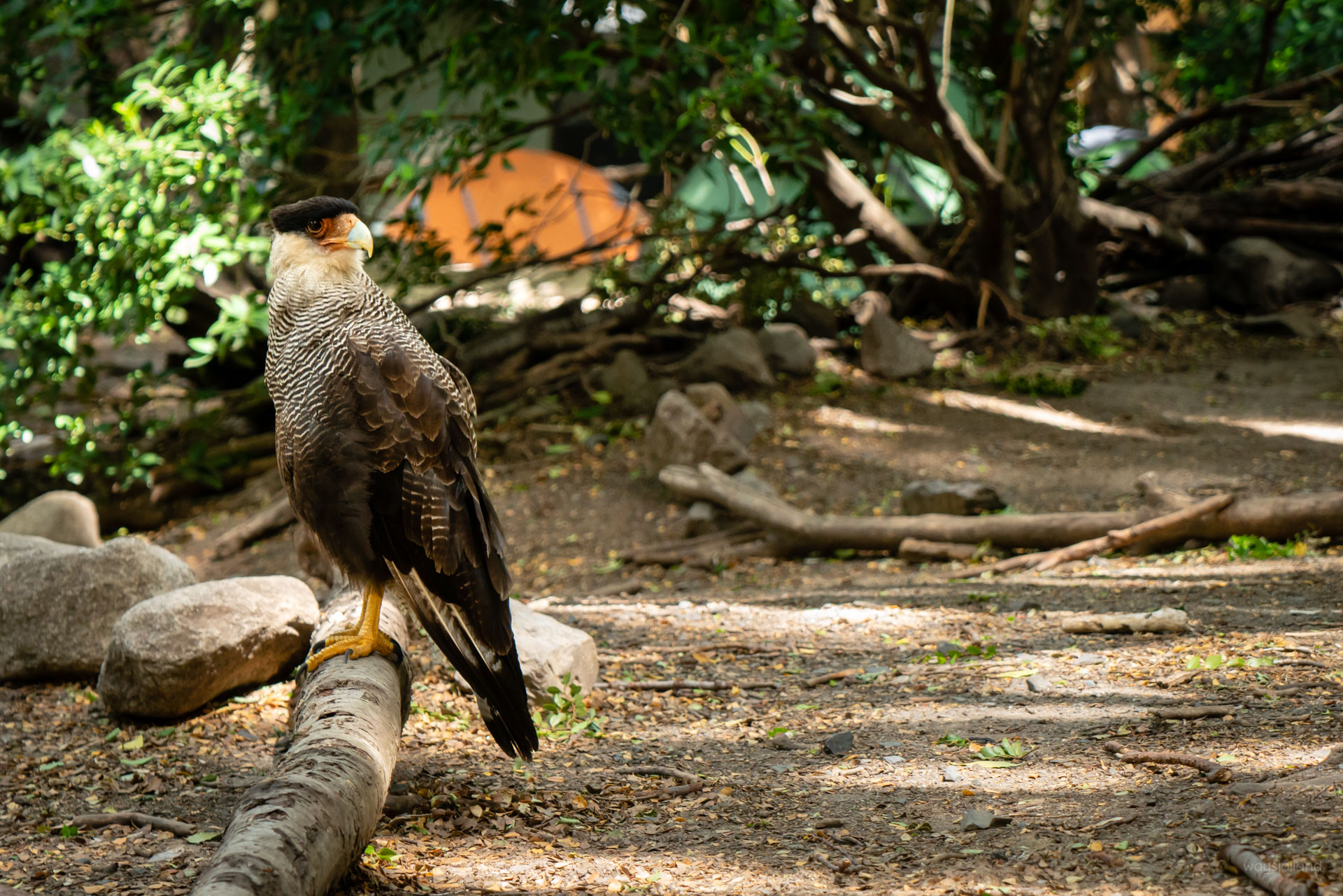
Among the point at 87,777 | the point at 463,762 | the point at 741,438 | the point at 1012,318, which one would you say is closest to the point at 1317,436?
the point at 1012,318

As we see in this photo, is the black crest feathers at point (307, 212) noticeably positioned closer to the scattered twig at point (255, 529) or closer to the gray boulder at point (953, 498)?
the gray boulder at point (953, 498)

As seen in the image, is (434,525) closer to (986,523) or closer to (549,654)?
(549,654)

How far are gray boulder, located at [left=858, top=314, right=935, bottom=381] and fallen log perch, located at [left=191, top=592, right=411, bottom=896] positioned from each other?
232 inches

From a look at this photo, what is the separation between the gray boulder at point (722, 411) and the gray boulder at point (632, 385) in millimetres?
689

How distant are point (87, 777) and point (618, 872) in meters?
1.73

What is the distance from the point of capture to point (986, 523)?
199 inches

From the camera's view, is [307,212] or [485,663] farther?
[307,212]

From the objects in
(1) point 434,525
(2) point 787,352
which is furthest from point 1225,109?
(1) point 434,525

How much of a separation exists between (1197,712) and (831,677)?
1198 millimetres

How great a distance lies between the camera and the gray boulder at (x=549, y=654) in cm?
337

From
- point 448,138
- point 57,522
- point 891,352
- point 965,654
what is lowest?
point 57,522

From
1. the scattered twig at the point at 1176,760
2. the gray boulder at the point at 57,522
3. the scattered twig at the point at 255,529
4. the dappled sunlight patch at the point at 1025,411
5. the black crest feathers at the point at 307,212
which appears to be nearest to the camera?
the scattered twig at the point at 1176,760

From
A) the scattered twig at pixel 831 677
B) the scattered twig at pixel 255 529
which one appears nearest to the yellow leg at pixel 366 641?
the scattered twig at pixel 831 677

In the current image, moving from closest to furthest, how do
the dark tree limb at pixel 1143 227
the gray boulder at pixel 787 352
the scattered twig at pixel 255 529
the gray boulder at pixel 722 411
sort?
the scattered twig at pixel 255 529, the gray boulder at pixel 722 411, the gray boulder at pixel 787 352, the dark tree limb at pixel 1143 227
